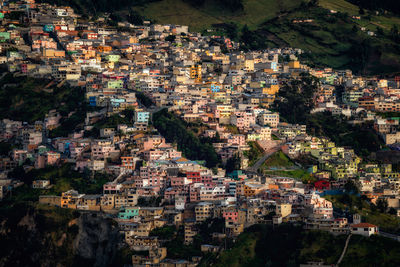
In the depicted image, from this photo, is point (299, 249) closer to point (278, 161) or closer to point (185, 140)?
point (278, 161)

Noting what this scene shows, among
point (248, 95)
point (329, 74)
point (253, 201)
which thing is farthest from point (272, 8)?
point (253, 201)

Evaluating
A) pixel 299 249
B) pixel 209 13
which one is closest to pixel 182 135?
pixel 299 249

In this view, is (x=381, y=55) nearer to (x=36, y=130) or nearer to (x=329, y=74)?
(x=329, y=74)

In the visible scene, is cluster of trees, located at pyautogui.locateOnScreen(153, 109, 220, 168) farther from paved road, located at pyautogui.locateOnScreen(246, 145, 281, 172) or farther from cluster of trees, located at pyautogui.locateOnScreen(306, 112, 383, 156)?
cluster of trees, located at pyautogui.locateOnScreen(306, 112, 383, 156)

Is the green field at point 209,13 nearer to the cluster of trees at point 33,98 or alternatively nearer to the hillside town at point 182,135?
the hillside town at point 182,135

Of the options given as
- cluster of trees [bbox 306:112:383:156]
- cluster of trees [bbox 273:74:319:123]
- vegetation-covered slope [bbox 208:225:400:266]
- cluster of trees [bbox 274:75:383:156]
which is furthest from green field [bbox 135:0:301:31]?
vegetation-covered slope [bbox 208:225:400:266]
